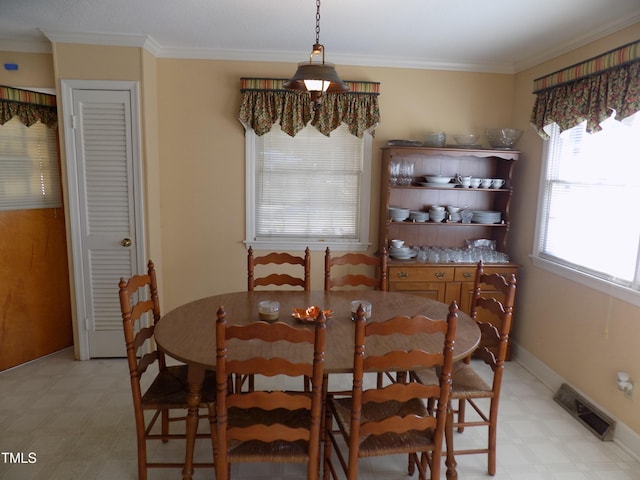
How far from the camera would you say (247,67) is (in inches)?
145

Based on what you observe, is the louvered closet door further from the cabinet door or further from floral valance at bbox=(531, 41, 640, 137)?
floral valance at bbox=(531, 41, 640, 137)

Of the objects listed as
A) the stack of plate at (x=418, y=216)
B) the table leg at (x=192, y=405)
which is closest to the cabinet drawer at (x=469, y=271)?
the stack of plate at (x=418, y=216)

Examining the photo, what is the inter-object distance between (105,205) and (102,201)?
1.5 inches

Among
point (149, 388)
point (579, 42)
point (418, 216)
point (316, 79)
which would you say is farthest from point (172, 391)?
point (579, 42)

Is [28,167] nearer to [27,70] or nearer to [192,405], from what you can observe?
[27,70]

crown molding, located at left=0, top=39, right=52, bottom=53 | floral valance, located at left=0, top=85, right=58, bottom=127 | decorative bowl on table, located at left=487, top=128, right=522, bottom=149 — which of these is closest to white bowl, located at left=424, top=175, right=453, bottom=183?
decorative bowl on table, located at left=487, top=128, right=522, bottom=149

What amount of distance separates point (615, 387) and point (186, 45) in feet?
12.9

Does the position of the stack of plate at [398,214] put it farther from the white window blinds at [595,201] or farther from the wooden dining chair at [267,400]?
the wooden dining chair at [267,400]

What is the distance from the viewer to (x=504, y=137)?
12.2 feet

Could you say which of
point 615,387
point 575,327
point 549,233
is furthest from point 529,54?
point 615,387

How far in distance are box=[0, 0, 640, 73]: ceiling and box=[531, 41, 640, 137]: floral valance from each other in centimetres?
22

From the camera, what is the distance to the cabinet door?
11.8ft

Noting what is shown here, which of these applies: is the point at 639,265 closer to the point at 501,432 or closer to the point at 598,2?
the point at 501,432

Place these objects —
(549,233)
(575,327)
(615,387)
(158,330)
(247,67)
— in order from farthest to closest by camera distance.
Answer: (247,67) < (549,233) < (575,327) < (615,387) < (158,330)
